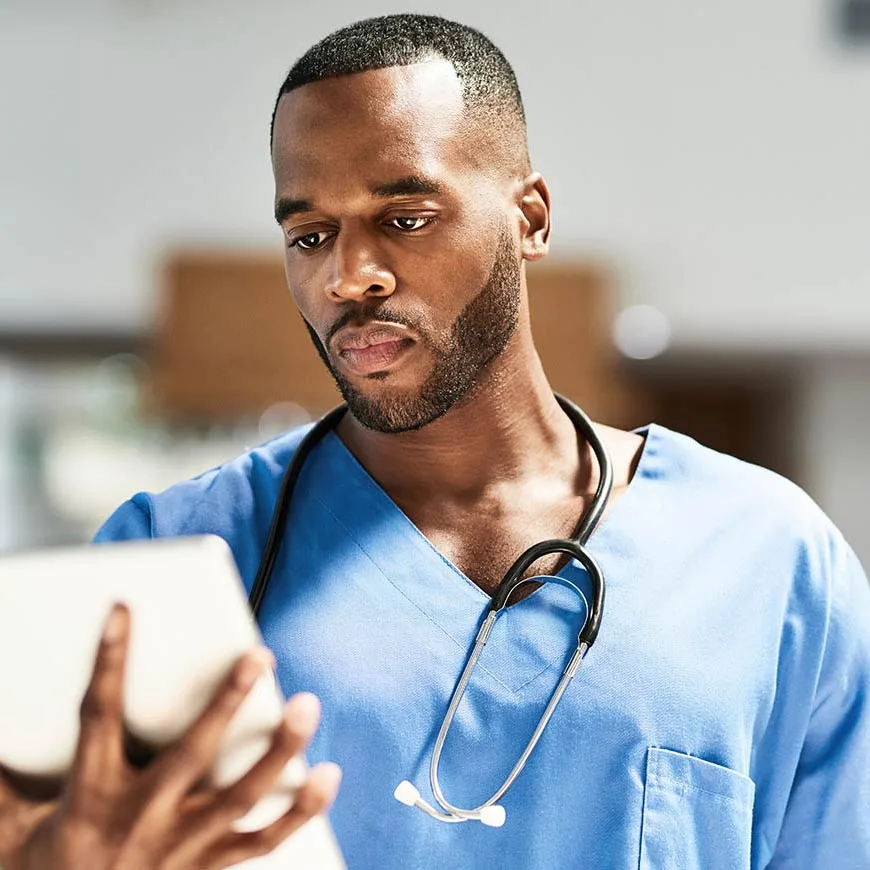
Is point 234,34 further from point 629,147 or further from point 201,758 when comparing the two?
point 201,758

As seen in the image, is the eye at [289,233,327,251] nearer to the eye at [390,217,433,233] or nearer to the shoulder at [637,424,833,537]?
the eye at [390,217,433,233]

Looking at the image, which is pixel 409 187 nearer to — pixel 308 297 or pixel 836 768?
pixel 308 297

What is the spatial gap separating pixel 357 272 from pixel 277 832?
14.1 inches

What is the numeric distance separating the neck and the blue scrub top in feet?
0.08

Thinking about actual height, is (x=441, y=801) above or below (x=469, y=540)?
below

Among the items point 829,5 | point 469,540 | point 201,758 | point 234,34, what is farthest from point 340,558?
point 829,5

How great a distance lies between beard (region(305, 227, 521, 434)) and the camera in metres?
0.87

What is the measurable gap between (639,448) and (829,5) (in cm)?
256

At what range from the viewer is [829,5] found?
3.20 meters

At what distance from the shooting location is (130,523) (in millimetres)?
910

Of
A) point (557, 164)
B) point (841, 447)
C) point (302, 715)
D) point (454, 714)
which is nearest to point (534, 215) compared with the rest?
point (454, 714)

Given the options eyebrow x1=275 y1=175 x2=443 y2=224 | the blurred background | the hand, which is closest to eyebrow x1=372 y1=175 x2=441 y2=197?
eyebrow x1=275 y1=175 x2=443 y2=224

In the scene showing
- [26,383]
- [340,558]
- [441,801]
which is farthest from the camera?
[26,383]

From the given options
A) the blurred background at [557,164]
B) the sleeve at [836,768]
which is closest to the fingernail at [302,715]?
the sleeve at [836,768]
